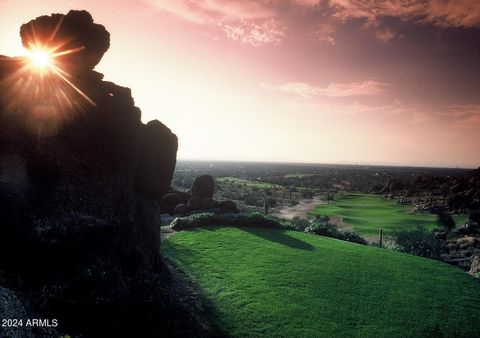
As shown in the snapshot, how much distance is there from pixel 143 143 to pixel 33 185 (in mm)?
5962

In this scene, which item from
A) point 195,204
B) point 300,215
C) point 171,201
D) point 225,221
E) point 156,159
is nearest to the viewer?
point 156,159

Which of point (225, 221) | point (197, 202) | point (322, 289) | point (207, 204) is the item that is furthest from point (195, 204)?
point (322, 289)

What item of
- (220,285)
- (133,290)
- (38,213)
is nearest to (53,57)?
(38,213)

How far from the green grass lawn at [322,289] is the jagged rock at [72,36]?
10.9 meters

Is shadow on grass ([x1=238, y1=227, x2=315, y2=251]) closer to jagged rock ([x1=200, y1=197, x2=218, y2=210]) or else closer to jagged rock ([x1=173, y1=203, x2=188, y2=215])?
jagged rock ([x1=200, y1=197, x2=218, y2=210])

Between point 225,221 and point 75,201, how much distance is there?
17.1 metres

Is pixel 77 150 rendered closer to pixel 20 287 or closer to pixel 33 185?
pixel 33 185

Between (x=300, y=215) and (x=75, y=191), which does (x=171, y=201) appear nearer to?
(x=75, y=191)

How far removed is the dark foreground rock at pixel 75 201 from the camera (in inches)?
350

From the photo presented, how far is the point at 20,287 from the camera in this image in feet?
27.3

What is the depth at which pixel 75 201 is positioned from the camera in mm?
10430

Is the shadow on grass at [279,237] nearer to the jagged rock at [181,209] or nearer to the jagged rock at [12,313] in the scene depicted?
the jagged rock at [181,209]

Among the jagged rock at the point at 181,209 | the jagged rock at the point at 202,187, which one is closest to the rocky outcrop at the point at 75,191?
the jagged rock at the point at 181,209

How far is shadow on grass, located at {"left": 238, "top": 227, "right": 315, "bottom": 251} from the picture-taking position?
21.3 metres
